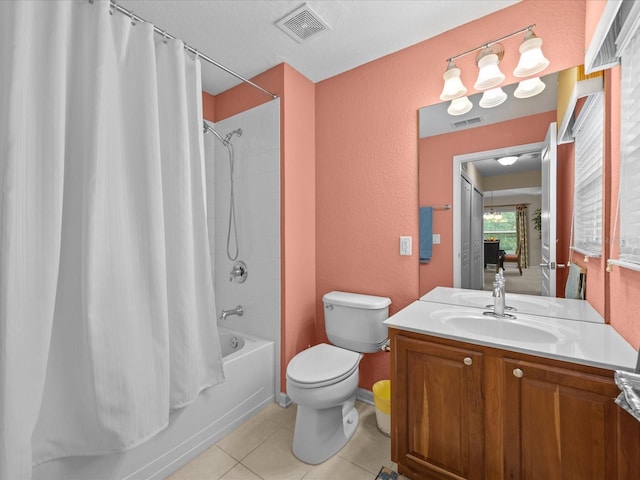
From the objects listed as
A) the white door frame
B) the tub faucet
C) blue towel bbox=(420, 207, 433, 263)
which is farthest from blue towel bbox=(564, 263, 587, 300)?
the tub faucet

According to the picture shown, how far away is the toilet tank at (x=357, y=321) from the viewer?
1859 millimetres

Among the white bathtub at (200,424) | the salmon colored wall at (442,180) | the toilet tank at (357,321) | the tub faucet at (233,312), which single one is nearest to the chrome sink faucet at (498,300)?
the salmon colored wall at (442,180)

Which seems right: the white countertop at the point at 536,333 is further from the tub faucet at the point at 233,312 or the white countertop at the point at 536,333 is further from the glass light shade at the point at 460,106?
the tub faucet at the point at 233,312

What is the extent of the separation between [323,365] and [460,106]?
1689 millimetres

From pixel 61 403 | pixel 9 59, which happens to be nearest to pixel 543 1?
pixel 9 59

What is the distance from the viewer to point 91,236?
114 cm

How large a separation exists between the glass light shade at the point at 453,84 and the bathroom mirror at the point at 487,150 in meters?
0.06

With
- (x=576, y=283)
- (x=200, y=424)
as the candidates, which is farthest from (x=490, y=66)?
(x=200, y=424)

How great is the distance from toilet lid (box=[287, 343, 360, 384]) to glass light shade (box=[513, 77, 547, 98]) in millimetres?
1694

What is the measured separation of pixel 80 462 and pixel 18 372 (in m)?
0.51

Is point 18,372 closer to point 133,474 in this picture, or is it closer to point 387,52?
point 133,474

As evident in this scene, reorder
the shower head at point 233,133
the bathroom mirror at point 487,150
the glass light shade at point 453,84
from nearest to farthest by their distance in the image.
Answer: the bathroom mirror at point 487,150, the glass light shade at point 453,84, the shower head at point 233,133

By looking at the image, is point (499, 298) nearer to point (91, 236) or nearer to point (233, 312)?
point (233, 312)

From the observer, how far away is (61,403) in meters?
1.16
